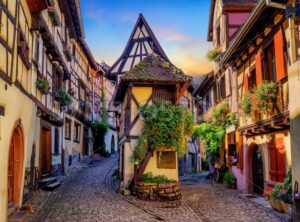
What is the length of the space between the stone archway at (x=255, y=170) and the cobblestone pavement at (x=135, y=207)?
777 millimetres

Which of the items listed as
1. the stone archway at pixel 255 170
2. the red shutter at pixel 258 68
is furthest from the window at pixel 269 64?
the stone archway at pixel 255 170

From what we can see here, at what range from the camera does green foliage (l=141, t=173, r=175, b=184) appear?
1152 centimetres

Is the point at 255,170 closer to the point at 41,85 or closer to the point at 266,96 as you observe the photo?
the point at 266,96

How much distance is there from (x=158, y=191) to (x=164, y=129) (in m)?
2.11

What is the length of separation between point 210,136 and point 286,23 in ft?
27.0

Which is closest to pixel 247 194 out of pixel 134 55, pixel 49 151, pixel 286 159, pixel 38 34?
pixel 286 159

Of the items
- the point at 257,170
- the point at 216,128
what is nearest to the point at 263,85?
the point at 257,170

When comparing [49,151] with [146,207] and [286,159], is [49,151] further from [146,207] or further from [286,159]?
[286,159]

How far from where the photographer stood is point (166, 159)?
479 inches

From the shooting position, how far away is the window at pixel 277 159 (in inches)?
378

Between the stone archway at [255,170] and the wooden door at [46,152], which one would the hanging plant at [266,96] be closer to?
the stone archway at [255,170]

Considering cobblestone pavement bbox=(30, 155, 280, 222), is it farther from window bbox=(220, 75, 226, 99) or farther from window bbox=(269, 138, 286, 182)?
window bbox=(220, 75, 226, 99)

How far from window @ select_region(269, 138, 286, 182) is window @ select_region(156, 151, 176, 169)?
11.2 ft

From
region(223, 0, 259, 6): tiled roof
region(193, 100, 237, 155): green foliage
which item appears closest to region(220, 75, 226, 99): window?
region(193, 100, 237, 155): green foliage
